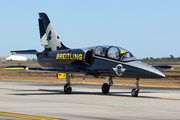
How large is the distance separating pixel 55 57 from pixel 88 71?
4.11 meters

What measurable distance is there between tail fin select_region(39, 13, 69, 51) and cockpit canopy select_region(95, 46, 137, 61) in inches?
239

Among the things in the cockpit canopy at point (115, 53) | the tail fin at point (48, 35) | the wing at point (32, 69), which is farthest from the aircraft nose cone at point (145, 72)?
the tail fin at point (48, 35)

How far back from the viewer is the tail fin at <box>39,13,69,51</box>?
2817cm

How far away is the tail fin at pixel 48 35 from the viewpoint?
28.2 metres

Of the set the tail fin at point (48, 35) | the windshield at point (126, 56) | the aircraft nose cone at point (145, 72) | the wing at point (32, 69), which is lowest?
the aircraft nose cone at point (145, 72)

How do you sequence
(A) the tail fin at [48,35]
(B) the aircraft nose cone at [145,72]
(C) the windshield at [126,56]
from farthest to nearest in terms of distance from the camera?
(A) the tail fin at [48,35] < (C) the windshield at [126,56] < (B) the aircraft nose cone at [145,72]

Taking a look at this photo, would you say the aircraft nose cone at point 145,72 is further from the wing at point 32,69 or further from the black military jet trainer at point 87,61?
the wing at point 32,69

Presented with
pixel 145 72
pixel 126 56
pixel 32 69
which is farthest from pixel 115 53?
pixel 32 69

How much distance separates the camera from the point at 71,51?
25.2 m

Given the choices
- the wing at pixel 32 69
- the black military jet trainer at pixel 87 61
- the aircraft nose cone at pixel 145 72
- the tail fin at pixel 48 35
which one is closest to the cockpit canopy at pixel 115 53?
the black military jet trainer at pixel 87 61

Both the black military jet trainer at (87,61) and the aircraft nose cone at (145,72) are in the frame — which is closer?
the aircraft nose cone at (145,72)

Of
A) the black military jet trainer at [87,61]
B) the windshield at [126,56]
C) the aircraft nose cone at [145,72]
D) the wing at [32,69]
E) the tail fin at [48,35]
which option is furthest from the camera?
the tail fin at [48,35]

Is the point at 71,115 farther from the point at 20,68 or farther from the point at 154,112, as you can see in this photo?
the point at 20,68

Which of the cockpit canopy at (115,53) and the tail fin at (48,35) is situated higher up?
the tail fin at (48,35)
